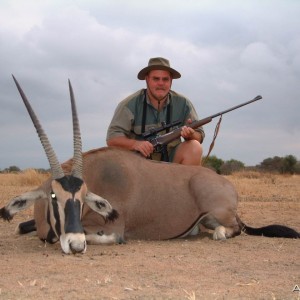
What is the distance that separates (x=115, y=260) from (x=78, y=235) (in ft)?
1.34

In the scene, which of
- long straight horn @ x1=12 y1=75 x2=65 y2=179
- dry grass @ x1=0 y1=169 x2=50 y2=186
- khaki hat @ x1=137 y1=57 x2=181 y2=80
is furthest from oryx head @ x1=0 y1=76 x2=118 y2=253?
dry grass @ x1=0 y1=169 x2=50 y2=186

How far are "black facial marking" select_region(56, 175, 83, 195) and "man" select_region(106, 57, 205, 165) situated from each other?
7.22ft

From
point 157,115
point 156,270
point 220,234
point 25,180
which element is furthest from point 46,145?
point 25,180

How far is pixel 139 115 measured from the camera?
8.24 m

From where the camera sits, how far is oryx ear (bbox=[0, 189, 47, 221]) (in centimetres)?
561

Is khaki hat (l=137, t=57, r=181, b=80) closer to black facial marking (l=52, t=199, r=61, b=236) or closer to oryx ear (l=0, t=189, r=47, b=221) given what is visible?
oryx ear (l=0, t=189, r=47, b=221)

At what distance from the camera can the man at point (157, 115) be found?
786cm

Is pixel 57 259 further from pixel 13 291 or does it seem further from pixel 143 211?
pixel 143 211

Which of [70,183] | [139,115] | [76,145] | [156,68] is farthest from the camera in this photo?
[156,68]

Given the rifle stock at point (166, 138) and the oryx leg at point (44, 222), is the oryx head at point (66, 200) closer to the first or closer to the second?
the oryx leg at point (44, 222)

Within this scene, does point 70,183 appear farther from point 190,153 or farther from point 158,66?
point 158,66

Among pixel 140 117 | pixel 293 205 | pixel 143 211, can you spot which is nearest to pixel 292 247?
pixel 143 211

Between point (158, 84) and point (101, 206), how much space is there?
2.95 metres

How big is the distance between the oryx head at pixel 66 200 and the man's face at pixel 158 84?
227cm
